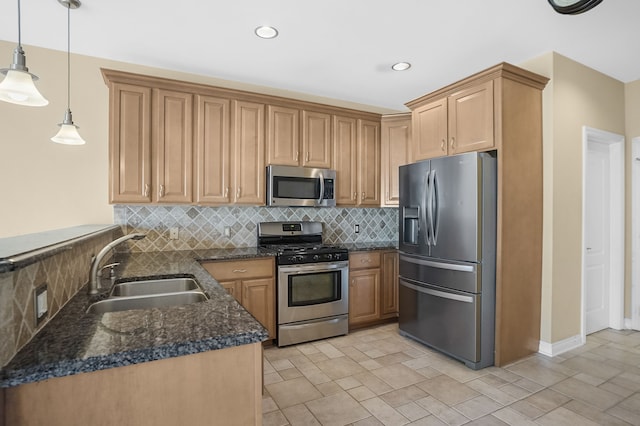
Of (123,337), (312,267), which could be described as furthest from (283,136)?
(123,337)

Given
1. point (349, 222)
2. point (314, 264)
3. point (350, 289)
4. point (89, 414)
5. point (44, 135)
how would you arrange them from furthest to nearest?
point (349, 222), point (350, 289), point (314, 264), point (44, 135), point (89, 414)

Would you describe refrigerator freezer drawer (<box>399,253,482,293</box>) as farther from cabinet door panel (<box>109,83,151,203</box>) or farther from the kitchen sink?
cabinet door panel (<box>109,83,151,203</box>)

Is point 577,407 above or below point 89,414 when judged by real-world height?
below

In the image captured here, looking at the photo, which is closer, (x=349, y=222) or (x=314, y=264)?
(x=314, y=264)

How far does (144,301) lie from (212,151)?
1.88 m

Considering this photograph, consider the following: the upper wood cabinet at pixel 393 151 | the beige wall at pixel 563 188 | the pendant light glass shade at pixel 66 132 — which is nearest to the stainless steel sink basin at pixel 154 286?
the pendant light glass shade at pixel 66 132

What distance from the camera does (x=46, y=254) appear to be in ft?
3.60

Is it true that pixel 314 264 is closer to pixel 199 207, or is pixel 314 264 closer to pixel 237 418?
pixel 199 207

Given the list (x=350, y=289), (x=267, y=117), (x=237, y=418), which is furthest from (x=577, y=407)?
(x=267, y=117)

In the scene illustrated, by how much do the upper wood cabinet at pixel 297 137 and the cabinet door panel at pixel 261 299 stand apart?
4.13 feet

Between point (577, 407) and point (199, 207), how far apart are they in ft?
11.5

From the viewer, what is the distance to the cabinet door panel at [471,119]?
113 inches

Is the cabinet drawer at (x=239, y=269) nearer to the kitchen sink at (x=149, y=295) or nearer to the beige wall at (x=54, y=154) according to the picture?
the kitchen sink at (x=149, y=295)

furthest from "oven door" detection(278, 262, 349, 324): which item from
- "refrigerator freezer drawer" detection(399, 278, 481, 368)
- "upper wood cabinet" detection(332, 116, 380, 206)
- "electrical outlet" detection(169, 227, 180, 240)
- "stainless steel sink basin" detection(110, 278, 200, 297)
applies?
"stainless steel sink basin" detection(110, 278, 200, 297)
